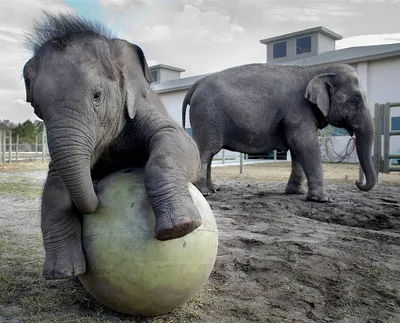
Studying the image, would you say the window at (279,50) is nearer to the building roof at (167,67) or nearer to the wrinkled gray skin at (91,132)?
the building roof at (167,67)

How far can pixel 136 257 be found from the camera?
261 cm

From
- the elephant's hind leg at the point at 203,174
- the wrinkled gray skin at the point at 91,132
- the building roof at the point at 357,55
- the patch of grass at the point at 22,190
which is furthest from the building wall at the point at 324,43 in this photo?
the wrinkled gray skin at the point at 91,132

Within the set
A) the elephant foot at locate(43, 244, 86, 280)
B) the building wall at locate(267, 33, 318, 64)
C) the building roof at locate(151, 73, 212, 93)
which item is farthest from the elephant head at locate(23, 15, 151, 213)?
the building wall at locate(267, 33, 318, 64)

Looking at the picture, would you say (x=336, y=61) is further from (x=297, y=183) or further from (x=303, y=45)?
(x=297, y=183)

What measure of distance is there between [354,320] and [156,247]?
1.27m

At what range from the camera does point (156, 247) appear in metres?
2.60

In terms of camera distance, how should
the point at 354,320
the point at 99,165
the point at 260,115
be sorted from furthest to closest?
the point at 260,115 → the point at 99,165 → the point at 354,320

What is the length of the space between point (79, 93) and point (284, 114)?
18.3 feet

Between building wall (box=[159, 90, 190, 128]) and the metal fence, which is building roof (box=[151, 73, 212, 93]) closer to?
building wall (box=[159, 90, 190, 128])

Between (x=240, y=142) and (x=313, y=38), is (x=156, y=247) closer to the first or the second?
(x=240, y=142)

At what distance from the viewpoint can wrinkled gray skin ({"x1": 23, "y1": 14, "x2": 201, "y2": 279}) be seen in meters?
2.50

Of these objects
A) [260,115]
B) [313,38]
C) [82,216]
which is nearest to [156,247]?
[82,216]

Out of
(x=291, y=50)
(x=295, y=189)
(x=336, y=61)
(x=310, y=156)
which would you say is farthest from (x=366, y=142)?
(x=291, y=50)

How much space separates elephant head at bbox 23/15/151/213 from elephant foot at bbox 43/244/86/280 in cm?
27
